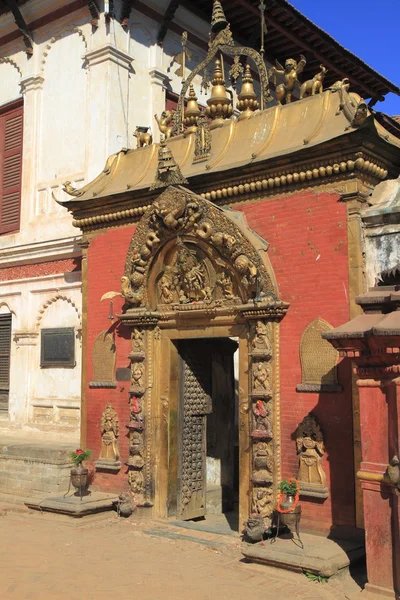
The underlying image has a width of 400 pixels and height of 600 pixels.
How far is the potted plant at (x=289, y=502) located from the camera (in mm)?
7441

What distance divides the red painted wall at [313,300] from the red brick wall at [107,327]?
270 cm

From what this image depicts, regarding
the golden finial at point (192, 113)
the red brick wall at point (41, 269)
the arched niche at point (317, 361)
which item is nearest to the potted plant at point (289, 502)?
the arched niche at point (317, 361)

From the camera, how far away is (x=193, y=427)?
1023 centimetres

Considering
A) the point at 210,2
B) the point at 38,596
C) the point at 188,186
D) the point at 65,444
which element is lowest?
the point at 38,596

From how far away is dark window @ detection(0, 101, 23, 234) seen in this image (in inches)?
576

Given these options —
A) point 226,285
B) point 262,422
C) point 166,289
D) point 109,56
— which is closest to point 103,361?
point 166,289

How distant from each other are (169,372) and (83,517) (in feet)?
8.14

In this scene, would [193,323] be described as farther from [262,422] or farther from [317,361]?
[317,361]

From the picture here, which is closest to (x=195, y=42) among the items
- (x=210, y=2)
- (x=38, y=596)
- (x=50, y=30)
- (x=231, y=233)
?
(x=210, y=2)

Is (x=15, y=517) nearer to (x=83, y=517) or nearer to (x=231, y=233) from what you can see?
(x=83, y=517)

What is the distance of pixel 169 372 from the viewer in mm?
9961

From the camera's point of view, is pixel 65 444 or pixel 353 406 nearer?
pixel 353 406

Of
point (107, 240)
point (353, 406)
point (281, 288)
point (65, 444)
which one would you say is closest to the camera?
point (353, 406)

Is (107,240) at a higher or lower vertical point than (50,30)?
lower
